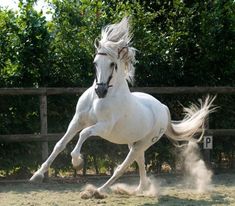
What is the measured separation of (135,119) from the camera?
6.39 m

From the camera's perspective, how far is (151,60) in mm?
9188

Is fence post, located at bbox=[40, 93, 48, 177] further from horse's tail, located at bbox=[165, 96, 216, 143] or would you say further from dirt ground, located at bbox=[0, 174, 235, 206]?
horse's tail, located at bbox=[165, 96, 216, 143]

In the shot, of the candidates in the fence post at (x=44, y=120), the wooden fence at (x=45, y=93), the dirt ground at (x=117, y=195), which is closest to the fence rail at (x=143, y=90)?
the wooden fence at (x=45, y=93)

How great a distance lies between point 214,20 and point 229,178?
2.87m

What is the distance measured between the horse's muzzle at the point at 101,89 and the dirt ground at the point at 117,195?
130 centimetres

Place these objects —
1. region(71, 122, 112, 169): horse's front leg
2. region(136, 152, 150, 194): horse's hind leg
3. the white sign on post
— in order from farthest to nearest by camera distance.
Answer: the white sign on post → region(136, 152, 150, 194): horse's hind leg → region(71, 122, 112, 169): horse's front leg

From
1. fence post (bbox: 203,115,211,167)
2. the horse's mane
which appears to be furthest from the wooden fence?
the horse's mane

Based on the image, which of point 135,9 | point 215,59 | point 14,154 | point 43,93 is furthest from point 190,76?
point 14,154

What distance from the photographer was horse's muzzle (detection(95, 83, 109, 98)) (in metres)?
5.76

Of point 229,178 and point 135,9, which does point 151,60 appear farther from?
point 229,178

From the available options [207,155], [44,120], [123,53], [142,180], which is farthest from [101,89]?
[207,155]

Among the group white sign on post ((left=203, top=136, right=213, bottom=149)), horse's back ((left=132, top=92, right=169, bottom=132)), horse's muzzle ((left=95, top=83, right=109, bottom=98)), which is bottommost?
white sign on post ((left=203, top=136, right=213, bottom=149))

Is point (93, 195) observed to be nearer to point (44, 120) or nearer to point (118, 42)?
point (118, 42)

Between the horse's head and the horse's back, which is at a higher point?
the horse's head
